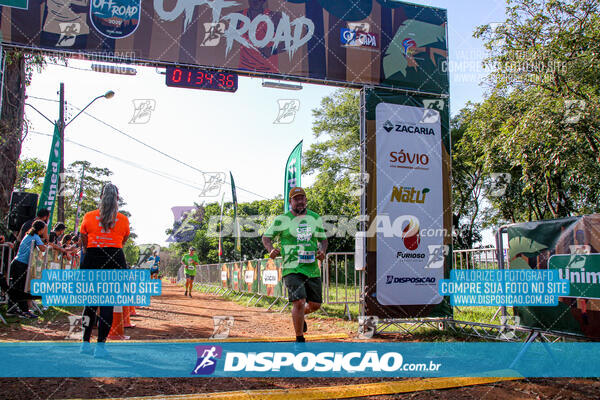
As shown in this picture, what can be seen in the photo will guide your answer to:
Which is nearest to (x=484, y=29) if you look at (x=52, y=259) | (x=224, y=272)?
(x=52, y=259)

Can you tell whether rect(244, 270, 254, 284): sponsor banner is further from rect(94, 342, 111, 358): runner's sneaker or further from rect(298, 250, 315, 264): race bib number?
rect(94, 342, 111, 358): runner's sneaker

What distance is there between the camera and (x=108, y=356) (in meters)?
4.41

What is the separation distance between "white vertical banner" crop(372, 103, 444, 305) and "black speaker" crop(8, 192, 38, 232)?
7.31 meters

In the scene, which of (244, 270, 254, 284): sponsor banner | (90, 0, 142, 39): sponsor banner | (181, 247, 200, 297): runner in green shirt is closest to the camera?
(90, 0, 142, 39): sponsor banner

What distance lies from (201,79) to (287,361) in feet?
15.3

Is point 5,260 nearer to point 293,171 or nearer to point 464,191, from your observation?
point 293,171

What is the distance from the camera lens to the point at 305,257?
5.02 m

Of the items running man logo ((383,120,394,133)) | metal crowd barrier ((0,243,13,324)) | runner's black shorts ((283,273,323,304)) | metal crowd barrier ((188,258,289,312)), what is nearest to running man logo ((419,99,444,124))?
running man logo ((383,120,394,133))

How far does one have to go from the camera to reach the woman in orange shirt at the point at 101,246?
4.50 m

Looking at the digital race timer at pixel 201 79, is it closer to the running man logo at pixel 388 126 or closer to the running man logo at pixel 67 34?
the running man logo at pixel 67 34

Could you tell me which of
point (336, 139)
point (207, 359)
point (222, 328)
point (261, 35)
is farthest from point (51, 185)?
point (336, 139)

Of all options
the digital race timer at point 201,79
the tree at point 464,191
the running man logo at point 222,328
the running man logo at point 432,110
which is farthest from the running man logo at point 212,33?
the tree at point 464,191

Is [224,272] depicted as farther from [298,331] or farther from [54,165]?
[298,331]

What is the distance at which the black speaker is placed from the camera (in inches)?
341
